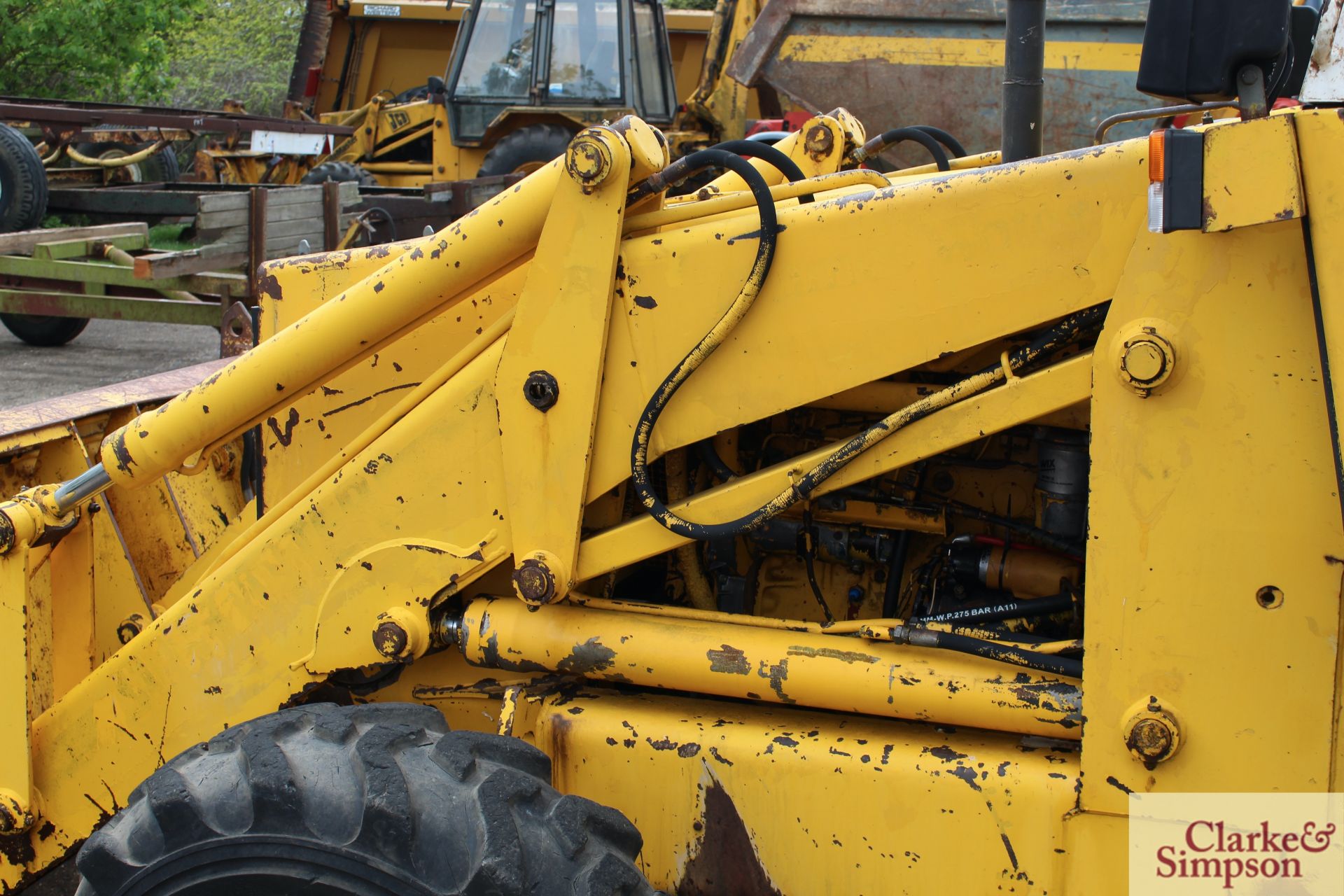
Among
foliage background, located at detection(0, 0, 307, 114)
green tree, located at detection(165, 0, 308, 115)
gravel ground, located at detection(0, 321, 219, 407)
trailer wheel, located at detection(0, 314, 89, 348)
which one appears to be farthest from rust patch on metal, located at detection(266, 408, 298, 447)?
green tree, located at detection(165, 0, 308, 115)

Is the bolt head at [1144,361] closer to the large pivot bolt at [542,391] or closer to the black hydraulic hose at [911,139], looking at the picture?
the large pivot bolt at [542,391]

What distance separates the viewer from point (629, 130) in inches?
76.5

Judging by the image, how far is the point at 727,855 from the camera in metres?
2.00

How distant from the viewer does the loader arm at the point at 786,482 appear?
158 cm

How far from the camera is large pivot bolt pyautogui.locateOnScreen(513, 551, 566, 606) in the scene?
1.99m

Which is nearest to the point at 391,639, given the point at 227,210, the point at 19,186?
the point at 227,210

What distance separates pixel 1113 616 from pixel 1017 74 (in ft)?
4.39

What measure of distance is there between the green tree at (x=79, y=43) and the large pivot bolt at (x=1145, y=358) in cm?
1457

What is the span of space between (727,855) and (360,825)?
62 cm

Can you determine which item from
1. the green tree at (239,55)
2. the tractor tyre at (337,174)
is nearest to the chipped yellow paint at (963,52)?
the tractor tyre at (337,174)

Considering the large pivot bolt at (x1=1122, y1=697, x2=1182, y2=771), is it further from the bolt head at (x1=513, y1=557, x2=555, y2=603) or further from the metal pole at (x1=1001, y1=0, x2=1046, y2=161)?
the metal pole at (x1=1001, y1=0, x2=1046, y2=161)

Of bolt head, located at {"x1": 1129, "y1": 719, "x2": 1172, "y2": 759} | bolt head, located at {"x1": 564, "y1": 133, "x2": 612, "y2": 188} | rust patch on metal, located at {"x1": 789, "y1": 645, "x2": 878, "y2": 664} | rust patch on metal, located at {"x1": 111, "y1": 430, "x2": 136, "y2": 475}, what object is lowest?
bolt head, located at {"x1": 1129, "y1": 719, "x2": 1172, "y2": 759}

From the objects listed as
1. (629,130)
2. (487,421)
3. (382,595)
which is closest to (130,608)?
(382,595)

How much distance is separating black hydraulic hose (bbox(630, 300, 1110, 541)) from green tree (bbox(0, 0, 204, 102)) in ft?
46.0
